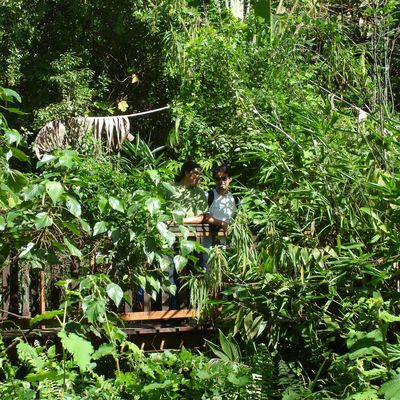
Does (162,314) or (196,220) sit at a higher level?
(196,220)

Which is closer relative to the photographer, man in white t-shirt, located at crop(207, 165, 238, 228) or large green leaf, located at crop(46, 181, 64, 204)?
large green leaf, located at crop(46, 181, 64, 204)

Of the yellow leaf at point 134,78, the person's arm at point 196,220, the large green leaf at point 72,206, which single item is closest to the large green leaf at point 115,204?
the large green leaf at point 72,206

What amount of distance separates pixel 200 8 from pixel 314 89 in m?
2.79

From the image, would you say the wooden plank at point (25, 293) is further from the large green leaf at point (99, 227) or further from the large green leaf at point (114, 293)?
the large green leaf at point (114, 293)

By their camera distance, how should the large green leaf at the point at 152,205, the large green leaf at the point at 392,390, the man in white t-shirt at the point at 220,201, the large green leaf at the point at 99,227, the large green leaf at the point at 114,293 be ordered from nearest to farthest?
the large green leaf at the point at 392,390, the large green leaf at the point at 114,293, the large green leaf at the point at 152,205, the large green leaf at the point at 99,227, the man in white t-shirt at the point at 220,201

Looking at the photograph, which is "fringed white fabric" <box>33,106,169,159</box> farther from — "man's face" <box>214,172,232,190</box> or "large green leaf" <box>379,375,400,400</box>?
"large green leaf" <box>379,375,400,400</box>

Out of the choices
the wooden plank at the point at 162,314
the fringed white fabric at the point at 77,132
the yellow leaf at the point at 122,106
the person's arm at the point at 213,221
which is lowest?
the wooden plank at the point at 162,314

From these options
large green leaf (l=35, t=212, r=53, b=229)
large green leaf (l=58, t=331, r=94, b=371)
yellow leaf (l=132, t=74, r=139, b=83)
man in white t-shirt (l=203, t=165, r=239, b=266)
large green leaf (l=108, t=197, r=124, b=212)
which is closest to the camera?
large green leaf (l=58, t=331, r=94, b=371)

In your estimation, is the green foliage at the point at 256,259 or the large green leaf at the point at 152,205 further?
the large green leaf at the point at 152,205

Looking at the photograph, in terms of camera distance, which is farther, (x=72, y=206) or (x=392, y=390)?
(x=72, y=206)

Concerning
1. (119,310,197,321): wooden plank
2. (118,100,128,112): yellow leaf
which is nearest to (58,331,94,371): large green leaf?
(119,310,197,321): wooden plank

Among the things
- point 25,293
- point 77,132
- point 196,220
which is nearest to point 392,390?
point 196,220

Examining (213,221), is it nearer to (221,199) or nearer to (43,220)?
(221,199)

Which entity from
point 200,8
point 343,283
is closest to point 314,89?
point 200,8
